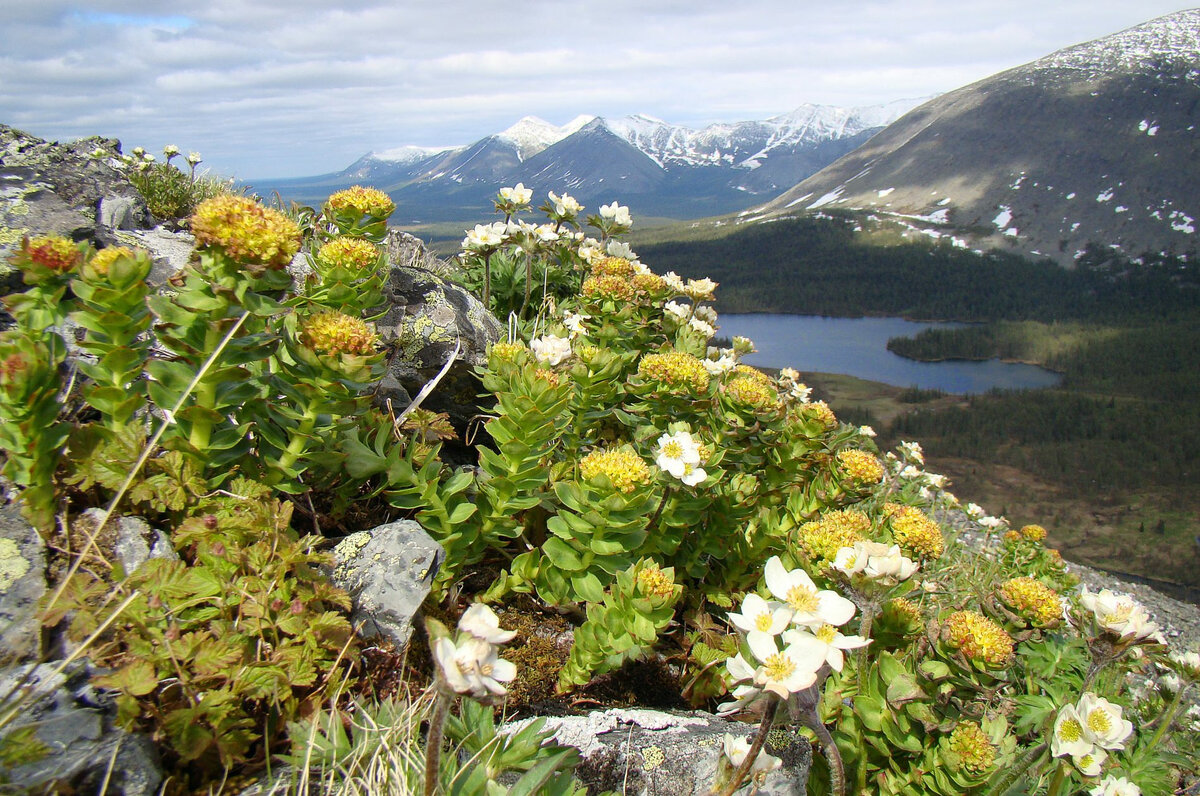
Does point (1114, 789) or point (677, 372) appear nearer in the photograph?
point (1114, 789)

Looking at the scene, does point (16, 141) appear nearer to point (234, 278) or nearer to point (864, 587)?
point (234, 278)

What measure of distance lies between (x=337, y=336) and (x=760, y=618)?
1860mm

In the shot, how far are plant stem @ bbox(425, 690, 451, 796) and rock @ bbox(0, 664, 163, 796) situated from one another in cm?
82

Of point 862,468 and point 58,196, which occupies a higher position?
point 58,196

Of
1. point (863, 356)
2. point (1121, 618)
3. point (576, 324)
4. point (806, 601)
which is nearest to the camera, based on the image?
point (806, 601)

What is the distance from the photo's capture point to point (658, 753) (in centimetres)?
237

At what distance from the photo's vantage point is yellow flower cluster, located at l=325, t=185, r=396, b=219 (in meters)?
3.52

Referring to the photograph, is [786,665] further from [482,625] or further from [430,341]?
[430,341]

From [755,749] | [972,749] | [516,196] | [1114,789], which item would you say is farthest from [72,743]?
[516,196]

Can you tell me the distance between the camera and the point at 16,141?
5848 mm

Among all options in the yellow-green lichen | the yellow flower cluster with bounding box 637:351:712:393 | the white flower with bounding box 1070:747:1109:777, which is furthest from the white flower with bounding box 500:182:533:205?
the white flower with bounding box 1070:747:1109:777

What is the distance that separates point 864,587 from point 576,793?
125cm

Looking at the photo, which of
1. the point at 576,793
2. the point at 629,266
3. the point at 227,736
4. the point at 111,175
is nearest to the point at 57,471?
the point at 227,736

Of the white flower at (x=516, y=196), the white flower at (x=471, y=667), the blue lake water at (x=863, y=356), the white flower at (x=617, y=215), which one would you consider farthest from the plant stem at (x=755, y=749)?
the blue lake water at (x=863, y=356)
